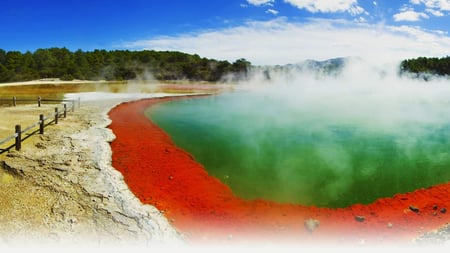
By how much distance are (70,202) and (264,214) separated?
15.3 ft

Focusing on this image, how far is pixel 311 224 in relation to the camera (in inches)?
303

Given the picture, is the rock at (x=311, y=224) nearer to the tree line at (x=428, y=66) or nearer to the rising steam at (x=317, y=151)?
the rising steam at (x=317, y=151)

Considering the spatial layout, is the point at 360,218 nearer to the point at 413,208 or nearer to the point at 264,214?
the point at 413,208

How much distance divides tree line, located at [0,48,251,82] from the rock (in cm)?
5771

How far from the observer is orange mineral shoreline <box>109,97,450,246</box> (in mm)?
7254

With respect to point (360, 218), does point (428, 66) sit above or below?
above

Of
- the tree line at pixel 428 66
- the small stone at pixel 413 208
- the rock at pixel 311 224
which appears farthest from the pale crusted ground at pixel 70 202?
the tree line at pixel 428 66

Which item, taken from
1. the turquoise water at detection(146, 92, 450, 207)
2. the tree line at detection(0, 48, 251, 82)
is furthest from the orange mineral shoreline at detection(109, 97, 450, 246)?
the tree line at detection(0, 48, 251, 82)

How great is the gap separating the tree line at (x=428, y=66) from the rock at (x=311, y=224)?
77.7m

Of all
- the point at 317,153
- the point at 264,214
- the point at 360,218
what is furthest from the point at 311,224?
the point at 317,153

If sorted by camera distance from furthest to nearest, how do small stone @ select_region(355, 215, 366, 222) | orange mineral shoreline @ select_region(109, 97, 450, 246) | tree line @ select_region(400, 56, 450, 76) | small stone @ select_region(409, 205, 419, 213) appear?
tree line @ select_region(400, 56, 450, 76) → small stone @ select_region(409, 205, 419, 213) → small stone @ select_region(355, 215, 366, 222) → orange mineral shoreline @ select_region(109, 97, 450, 246)

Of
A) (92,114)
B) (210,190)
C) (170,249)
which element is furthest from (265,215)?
(92,114)

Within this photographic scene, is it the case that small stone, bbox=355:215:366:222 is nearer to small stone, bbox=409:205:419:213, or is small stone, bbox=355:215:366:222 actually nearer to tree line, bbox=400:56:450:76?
small stone, bbox=409:205:419:213

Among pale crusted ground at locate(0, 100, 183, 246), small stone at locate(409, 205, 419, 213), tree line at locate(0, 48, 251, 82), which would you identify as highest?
tree line at locate(0, 48, 251, 82)
